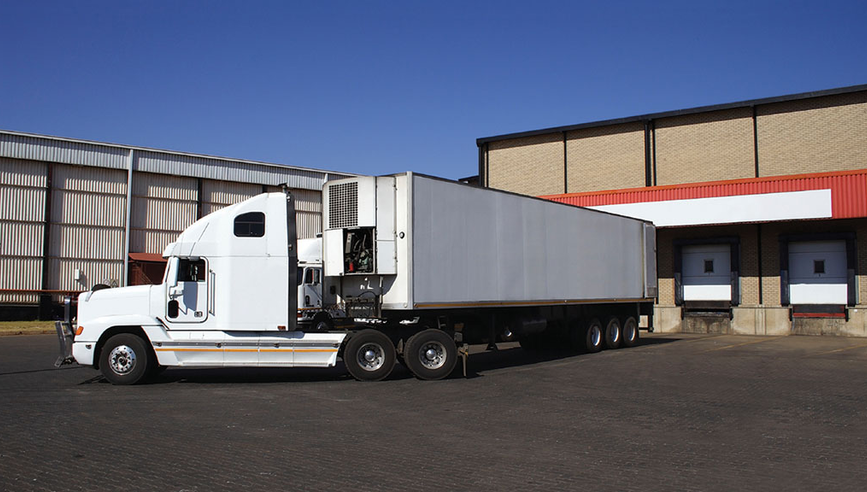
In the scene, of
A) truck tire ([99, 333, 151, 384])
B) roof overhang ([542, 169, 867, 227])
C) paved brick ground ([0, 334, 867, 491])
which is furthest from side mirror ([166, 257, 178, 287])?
roof overhang ([542, 169, 867, 227])

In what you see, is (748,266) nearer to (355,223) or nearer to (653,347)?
(653,347)

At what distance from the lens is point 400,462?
7410 mm

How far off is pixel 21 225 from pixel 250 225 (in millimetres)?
30080

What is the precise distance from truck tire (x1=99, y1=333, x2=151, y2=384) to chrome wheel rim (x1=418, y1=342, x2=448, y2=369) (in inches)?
203

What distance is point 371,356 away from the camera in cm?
1403

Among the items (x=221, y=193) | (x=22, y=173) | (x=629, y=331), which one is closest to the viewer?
(x=629, y=331)

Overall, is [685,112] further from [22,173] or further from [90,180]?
[22,173]

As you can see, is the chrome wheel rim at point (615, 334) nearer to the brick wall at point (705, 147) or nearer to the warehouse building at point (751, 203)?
the warehouse building at point (751, 203)

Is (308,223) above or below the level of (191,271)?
above

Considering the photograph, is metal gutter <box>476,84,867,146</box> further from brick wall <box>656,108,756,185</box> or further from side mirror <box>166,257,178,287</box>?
side mirror <box>166,257,178,287</box>

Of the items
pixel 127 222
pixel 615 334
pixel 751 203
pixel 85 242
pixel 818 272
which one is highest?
pixel 127 222

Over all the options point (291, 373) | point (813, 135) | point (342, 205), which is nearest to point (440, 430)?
point (342, 205)

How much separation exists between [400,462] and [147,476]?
96.2 inches

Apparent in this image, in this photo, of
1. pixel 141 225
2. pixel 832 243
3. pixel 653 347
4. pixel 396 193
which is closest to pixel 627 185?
pixel 832 243
